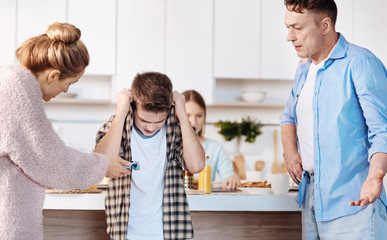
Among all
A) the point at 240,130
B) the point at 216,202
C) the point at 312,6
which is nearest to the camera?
the point at 312,6

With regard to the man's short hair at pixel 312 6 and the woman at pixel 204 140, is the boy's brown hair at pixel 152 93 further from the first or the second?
the woman at pixel 204 140

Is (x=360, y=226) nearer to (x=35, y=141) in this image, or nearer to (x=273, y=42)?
(x=35, y=141)

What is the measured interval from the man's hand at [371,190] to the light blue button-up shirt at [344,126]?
0.54 ft

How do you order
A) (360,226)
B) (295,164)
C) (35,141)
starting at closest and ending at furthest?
(35,141) < (360,226) < (295,164)

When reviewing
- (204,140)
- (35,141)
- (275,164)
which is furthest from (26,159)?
(275,164)

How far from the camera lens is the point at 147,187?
1.67 metres

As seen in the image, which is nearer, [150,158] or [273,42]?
[150,158]

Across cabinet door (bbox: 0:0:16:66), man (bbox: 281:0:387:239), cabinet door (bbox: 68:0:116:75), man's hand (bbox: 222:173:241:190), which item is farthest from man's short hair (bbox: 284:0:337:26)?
cabinet door (bbox: 0:0:16:66)

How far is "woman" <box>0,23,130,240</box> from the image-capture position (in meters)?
1.19

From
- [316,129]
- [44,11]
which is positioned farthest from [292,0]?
[44,11]

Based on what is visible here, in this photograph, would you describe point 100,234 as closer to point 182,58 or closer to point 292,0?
point 292,0

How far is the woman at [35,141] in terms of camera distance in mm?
1188

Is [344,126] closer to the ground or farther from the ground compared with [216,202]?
farther from the ground

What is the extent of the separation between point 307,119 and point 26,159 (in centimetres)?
94
